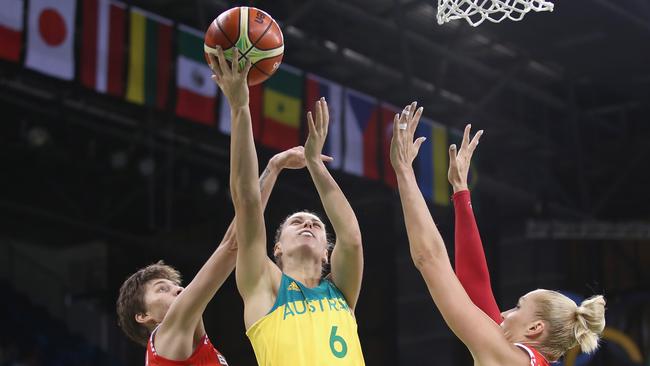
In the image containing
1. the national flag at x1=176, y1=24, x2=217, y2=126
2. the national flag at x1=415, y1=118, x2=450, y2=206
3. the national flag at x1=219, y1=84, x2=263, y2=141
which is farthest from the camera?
the national flag at x1=415, y1=118, x2=450, y2=206

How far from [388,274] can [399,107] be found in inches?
146

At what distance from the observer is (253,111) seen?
33.1ft

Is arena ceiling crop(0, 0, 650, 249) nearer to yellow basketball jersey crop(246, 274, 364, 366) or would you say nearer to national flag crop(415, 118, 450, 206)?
national flag crop(415, 118, 450, 206)

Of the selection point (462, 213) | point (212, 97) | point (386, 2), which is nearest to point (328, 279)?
point (462, 213)

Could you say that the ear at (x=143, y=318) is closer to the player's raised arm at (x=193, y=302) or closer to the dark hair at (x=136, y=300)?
the dark hair at (x=136, y=300)

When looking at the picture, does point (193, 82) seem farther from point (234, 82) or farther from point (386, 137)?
point (234, 82)

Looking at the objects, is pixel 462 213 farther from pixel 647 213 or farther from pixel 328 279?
pixel 647 213

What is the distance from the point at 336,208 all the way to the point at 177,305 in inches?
30.8

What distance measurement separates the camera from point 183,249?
1705cm

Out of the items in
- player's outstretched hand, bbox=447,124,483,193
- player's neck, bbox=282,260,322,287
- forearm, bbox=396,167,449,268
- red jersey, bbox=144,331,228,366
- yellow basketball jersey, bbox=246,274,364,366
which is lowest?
red jersey, bbox=144,331,228,366

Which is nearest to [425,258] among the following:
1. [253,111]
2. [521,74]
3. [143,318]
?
Result: [143,318]

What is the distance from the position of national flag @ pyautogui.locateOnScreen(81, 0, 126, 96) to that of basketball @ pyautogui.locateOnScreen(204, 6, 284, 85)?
5336 millimetres

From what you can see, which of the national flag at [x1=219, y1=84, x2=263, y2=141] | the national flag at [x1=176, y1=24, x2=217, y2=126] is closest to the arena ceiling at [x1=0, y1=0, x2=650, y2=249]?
the national flag at [x1=176, y1=24, x2=217, y2=126]

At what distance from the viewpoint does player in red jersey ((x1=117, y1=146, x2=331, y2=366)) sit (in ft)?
12.9
